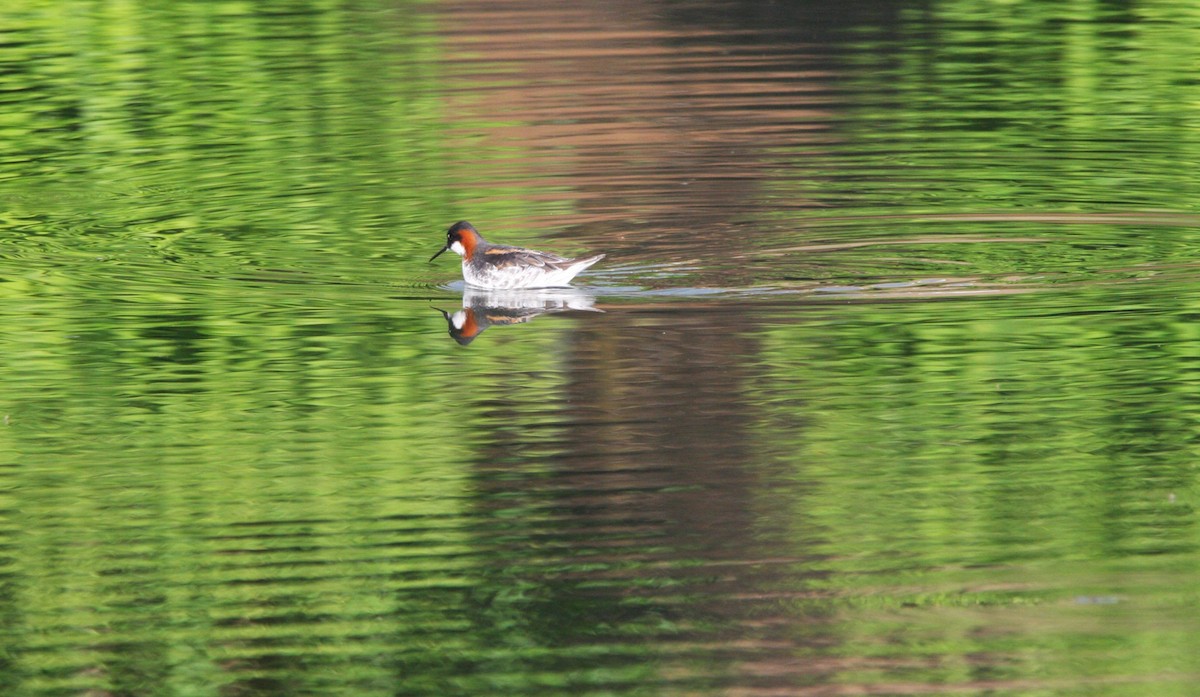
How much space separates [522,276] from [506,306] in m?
0.25

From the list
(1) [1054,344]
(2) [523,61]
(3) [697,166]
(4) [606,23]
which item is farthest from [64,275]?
(4) [606,23]

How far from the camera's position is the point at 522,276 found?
13.8 m

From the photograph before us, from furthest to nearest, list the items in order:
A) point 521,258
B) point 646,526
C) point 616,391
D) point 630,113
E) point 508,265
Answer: point 630,113, point 508,265, point 521,258, point 616,391, point 646,526

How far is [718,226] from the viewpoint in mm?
15562

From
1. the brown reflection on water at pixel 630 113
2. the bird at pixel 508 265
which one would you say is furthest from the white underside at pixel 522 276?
the brown reflection on water at pixel 630 113

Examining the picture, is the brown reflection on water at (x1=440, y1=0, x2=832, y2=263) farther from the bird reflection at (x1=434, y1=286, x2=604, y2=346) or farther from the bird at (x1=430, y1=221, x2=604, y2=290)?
the bird at (x1=430, y1=221, x2=604, y2=290)

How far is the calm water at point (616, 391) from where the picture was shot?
27.0 feet

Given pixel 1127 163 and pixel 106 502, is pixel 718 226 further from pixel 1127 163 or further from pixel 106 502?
pixel 106 502

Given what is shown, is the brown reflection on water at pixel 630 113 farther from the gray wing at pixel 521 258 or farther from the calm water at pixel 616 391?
the gray wing at pixel 521 258

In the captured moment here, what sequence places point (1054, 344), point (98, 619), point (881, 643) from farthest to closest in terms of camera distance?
point (1054, 344) → point (98, 619) → point (881, 643)

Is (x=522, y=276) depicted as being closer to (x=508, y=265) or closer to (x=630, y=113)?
(x=508, y=265)

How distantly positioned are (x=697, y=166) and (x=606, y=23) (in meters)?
9.48

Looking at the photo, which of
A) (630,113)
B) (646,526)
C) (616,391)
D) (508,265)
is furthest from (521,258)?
(630,113)

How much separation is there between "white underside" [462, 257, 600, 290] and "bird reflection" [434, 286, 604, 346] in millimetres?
76
